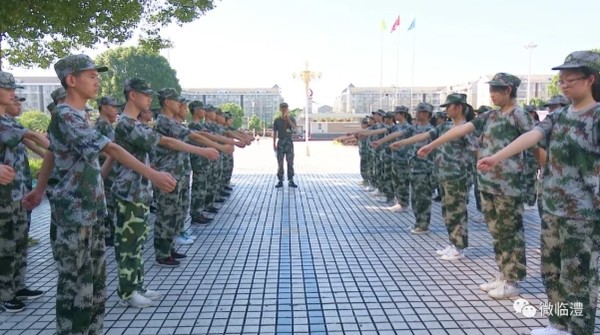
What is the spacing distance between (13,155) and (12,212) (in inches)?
18.9

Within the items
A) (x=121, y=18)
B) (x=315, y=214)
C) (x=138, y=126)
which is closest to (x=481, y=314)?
(x=138, y=126)

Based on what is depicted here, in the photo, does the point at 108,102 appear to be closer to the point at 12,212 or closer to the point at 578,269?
the point at 12,212

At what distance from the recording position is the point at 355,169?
615 inches

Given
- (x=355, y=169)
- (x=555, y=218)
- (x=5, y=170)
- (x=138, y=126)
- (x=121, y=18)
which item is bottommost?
(x=355, y=169)

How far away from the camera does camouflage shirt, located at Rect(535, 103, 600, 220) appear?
9.31ft

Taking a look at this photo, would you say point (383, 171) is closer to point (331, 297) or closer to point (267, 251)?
point (267, 251)

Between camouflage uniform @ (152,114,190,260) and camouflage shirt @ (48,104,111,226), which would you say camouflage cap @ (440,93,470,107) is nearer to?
camouflage uniform @ (152,114,190,260)

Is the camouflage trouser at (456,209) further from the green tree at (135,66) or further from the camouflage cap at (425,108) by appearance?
the green tree at (135,66)

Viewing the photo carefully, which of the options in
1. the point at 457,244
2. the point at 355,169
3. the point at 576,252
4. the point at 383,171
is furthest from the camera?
the point at 355,169

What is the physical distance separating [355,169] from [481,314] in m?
12.0

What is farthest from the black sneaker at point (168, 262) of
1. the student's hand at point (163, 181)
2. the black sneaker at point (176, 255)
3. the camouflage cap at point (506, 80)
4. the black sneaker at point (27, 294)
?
the camouflage cap at point (506, 80)

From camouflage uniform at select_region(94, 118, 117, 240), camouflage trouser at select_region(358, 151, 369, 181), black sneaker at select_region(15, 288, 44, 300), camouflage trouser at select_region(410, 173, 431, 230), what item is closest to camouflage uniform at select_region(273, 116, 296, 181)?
camouflage trouser at select_region(358, 151, 369, 181)

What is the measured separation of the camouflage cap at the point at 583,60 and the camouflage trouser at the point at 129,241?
312 cm

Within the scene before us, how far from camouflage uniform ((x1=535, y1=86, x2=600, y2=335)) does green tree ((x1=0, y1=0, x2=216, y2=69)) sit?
5.44 meters
